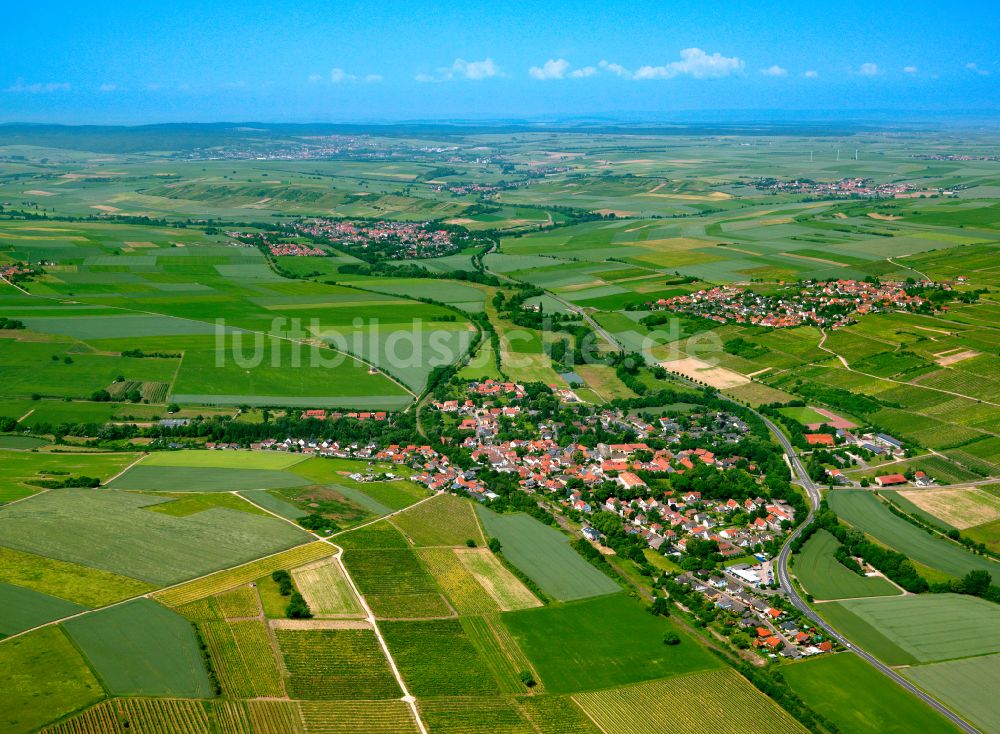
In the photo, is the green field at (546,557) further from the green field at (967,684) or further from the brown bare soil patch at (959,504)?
the brown bare soil patch at (959,504)

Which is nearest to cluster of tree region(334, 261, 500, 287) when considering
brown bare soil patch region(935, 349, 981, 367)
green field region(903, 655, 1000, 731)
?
brown bare soil patch region(935, 349, 981, 367)

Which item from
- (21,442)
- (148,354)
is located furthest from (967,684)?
(148,354)

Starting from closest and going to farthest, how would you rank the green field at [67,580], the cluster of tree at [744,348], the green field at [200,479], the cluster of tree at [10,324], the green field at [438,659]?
the green field at [438,659], the green field at [67,580], the green field at [200,479], the cluster of tree at [744,348], the cluster of tree at [10,324]

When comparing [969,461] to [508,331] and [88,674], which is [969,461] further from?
[88,674]

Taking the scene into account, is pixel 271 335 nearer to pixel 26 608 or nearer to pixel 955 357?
pixel 26 608

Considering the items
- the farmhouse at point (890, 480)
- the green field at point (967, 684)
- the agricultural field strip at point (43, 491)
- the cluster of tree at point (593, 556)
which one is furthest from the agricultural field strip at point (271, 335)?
the green field at point (967, 684)

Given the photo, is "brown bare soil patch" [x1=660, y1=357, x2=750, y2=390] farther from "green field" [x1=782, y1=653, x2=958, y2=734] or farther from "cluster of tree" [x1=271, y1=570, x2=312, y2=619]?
"cluster of tree" [x1=271, y1=570, x2=312, y2=619]
